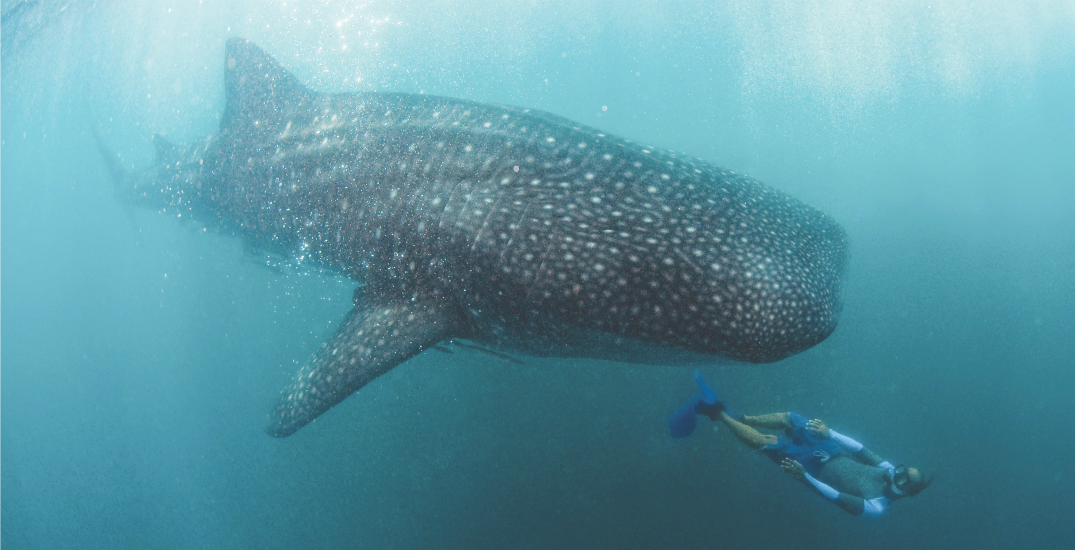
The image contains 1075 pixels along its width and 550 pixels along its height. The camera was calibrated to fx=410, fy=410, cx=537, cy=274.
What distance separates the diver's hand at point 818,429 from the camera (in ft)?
18.7

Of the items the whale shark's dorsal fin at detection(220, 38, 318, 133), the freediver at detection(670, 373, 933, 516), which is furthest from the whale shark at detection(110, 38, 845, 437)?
the freediver at detection(670, 373, 933, 516)

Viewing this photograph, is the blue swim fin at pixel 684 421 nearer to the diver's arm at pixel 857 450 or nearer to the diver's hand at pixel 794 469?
the diver's hand at pixel 794 469

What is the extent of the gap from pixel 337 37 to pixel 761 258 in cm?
5110

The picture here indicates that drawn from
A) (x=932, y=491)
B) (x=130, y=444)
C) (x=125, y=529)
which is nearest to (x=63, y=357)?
(x=130, y=444)

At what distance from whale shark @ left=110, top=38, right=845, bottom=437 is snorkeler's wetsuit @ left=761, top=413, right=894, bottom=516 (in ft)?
12.0

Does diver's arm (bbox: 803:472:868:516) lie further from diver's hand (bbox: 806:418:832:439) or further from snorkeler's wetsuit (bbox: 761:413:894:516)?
diver's hand (bbox: 806:418:832:439)

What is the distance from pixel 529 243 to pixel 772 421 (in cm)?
517

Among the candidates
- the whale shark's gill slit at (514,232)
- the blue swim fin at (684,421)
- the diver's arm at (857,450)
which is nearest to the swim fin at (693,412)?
the blue swim fin at (684,421)

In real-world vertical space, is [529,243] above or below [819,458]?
above

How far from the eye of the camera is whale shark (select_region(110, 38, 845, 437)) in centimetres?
260

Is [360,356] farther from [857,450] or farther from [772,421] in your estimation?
[857,450]

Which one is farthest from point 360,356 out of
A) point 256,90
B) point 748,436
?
point 748,436

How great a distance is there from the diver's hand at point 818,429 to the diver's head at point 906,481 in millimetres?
877

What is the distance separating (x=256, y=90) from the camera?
527cm
